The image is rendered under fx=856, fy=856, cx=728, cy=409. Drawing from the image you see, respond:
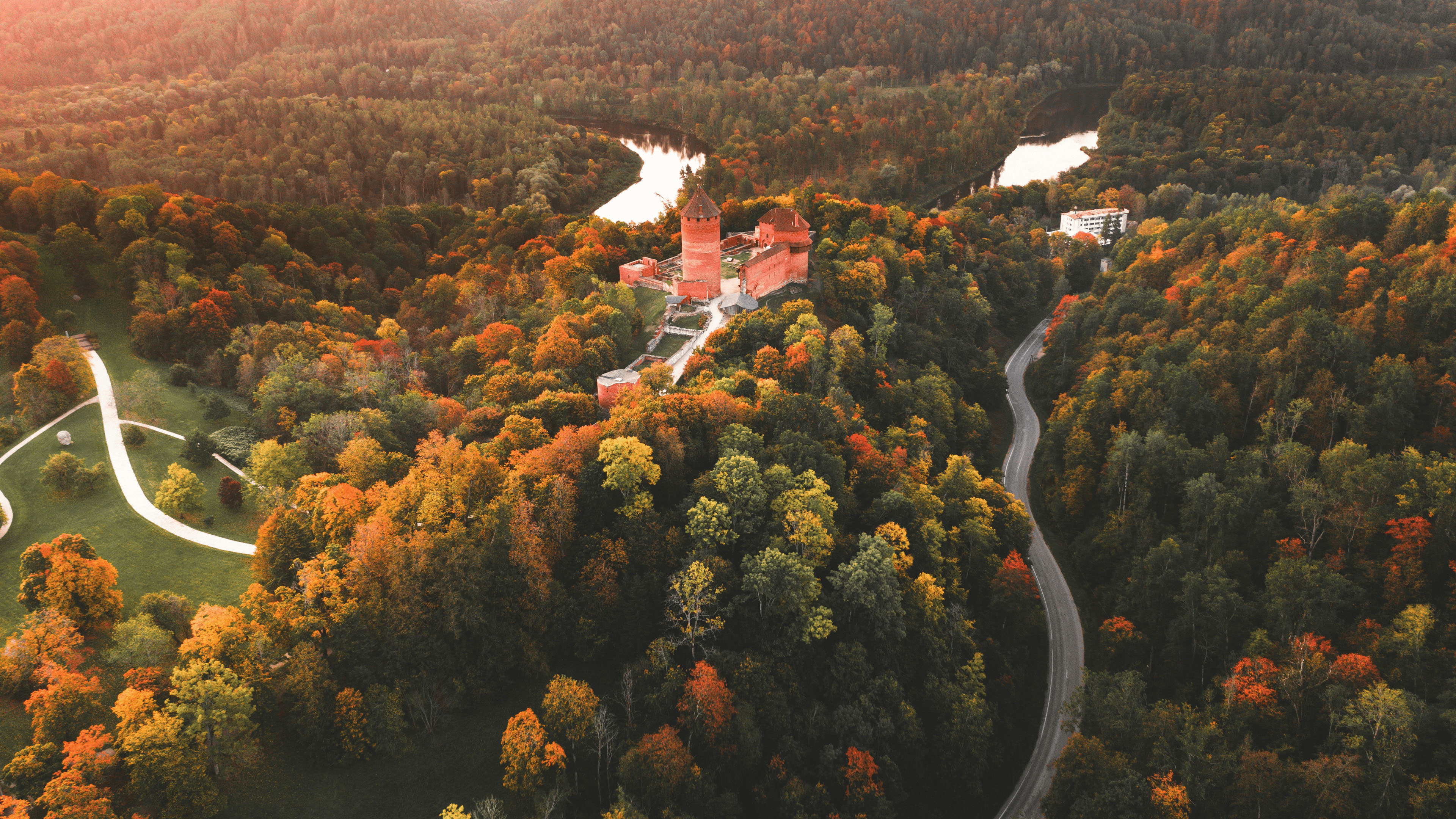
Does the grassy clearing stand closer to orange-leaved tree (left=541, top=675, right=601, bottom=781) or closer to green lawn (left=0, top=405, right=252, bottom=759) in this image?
green lawn (left=0, top=405, right=252, bottom=759)

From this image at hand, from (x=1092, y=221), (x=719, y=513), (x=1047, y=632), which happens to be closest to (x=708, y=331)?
(x=719, y=513)

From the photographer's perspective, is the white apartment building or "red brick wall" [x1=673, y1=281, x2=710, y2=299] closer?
"red brick wall" [x1=673, y1=281, x2=710, y2=299]

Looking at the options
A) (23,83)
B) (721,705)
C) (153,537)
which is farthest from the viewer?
(23,83)

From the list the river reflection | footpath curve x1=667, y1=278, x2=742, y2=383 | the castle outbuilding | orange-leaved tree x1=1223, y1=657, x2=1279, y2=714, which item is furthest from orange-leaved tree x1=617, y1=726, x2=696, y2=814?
the river reflection

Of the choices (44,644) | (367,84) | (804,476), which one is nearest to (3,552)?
(44,644)

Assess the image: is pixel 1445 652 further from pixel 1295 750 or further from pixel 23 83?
pixel 23 83

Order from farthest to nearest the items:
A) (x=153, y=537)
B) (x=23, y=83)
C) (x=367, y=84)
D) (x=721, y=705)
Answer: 1. (x=367, y=84)
2. (x=23, y=83)
3. (x=153, y=537)
4. (x=721, y=705)

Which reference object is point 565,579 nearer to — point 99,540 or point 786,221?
point 99,540
